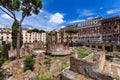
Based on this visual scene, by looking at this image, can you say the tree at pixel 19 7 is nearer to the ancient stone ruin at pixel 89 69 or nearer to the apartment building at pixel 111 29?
the ancient stone ruin at pixel 89 69

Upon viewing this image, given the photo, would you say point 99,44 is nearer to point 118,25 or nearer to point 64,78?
point 118,25

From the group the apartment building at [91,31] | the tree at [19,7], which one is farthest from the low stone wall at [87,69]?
the apartment building at [91,31]

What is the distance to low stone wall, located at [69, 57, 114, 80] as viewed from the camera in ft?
33.5

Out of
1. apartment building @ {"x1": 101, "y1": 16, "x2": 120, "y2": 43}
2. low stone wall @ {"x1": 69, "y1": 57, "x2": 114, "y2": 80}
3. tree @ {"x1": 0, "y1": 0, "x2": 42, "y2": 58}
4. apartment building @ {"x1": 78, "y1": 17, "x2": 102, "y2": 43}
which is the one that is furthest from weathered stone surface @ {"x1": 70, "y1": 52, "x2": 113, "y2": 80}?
apartment building @ {"x1": 78, "y1": 17, "x2": 102, "y2": 43}

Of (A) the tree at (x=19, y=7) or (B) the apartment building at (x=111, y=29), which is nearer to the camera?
(A) the tree at (x=19, y=7)

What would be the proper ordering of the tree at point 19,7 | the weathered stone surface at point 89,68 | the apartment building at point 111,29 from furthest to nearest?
the apartment building at point 111,29 < the tree at point 19,7 < the weathered stone surface at point 89,68

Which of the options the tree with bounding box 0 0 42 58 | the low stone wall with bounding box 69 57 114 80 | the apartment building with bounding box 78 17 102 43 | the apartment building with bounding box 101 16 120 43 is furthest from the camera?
the apartment building with bounding box 78 17 102 43

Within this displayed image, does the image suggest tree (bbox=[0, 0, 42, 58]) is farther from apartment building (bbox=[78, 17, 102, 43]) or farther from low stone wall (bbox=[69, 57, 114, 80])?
apartment building (bbox=[78, 17, 102, 43])

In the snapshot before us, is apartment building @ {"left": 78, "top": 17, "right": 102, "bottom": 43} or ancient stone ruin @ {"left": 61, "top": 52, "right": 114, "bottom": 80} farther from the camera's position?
apartment building @ {"left": 78, "top": 17, "right": 102, "bottom": 43}

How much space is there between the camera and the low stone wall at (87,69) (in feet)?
33.5

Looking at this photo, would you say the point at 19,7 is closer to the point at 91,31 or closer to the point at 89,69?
the point at 89,69

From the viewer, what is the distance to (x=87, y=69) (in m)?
11.6

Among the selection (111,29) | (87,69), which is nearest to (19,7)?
(87,69)

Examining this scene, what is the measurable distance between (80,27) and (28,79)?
6444cm
